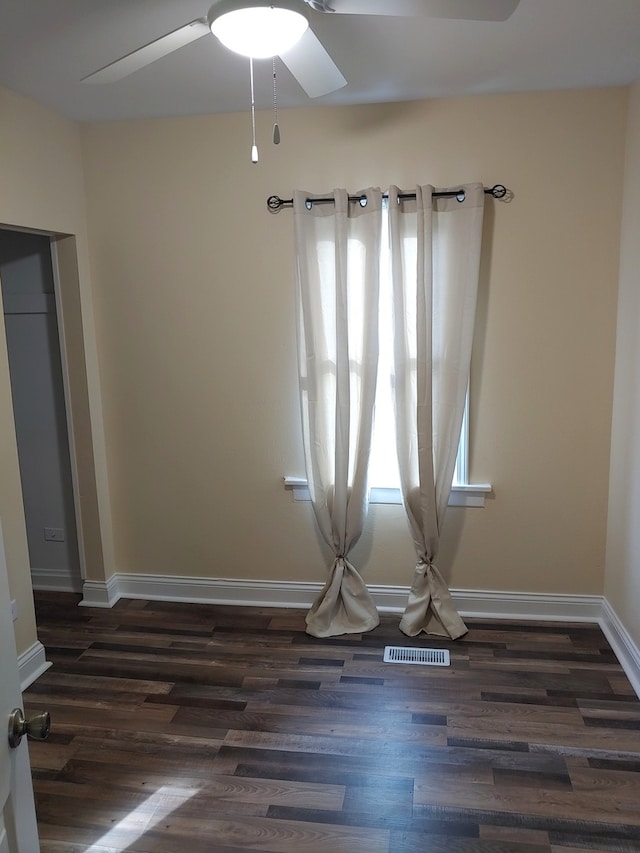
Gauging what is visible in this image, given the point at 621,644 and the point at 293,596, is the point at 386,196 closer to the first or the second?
the point at 293,596

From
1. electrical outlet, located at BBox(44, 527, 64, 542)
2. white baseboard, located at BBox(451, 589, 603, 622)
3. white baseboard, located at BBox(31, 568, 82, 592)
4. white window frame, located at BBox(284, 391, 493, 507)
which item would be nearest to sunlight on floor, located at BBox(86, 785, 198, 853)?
white window frame, located at BBox(284, 391, 493, 507)

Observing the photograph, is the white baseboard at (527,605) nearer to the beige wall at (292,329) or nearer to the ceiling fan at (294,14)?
the beige wall at (292,329)

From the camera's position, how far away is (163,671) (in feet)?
9.99

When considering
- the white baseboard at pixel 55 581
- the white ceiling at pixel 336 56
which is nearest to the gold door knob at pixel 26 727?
the white ceiling at pixel 336 56

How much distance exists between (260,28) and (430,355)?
1656 mm

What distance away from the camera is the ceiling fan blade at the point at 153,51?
1.84 m

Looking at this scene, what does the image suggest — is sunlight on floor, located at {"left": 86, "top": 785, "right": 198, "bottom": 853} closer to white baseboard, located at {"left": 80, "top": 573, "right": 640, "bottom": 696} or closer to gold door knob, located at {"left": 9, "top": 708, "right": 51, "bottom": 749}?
gold door knob, located at {"left": 9, "top": 708, "right": 51, "bottom": 749}

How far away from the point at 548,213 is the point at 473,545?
5.37ft

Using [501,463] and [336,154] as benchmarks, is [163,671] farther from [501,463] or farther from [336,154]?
[336,154]

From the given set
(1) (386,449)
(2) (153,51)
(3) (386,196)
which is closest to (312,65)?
(2) (153,51)

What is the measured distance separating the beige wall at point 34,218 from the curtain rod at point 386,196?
100cm

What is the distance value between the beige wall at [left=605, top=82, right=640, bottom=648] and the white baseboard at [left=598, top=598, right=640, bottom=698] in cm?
4

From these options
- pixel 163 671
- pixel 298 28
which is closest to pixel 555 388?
pixel 298 28

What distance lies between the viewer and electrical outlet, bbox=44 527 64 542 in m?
3.89
